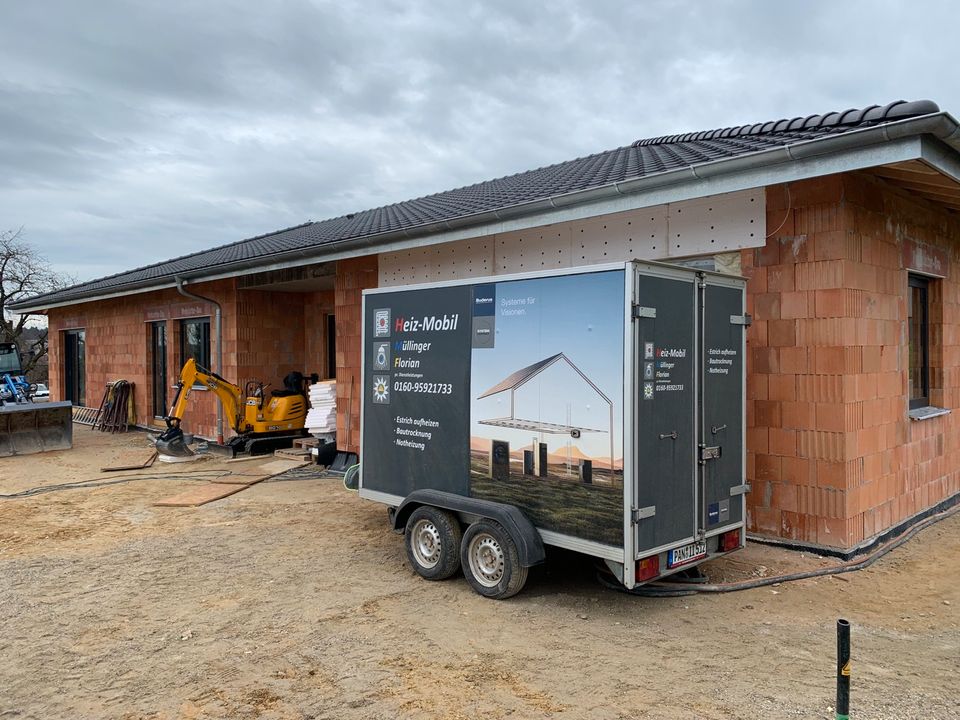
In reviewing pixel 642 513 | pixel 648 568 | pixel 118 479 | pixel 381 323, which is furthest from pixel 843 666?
pixel 118 479

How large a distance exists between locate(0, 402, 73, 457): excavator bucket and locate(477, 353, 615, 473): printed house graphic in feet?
39.4

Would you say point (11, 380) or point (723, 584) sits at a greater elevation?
point (11, 380)

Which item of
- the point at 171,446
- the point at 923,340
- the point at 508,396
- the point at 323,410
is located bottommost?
the point at 171,446

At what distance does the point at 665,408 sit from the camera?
486 centimetres

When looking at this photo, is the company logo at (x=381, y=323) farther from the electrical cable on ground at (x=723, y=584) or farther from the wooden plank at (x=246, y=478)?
the wooden plank at (x=246, y=478)

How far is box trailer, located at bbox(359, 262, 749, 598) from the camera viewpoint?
4688 millimetres

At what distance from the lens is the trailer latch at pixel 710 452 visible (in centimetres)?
516

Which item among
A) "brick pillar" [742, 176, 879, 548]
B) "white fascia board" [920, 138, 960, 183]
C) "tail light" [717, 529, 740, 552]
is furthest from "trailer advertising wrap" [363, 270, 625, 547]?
"brick pillar" [742, 176, 879, 548]

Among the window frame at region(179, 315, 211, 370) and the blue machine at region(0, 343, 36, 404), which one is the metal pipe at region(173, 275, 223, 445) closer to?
the window frame at region(179, 315, 211, 370)

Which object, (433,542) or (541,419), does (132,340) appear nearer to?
(433,542)

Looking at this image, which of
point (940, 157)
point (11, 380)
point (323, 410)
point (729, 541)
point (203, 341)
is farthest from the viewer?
point (11, 380)

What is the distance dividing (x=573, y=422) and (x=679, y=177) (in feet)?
7.96

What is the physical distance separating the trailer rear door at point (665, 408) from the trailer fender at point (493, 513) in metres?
0.77

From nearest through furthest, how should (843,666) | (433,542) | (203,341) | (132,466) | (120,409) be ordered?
(843,666) → (433,542) → (132,466) → (203,341) → (120,409)
